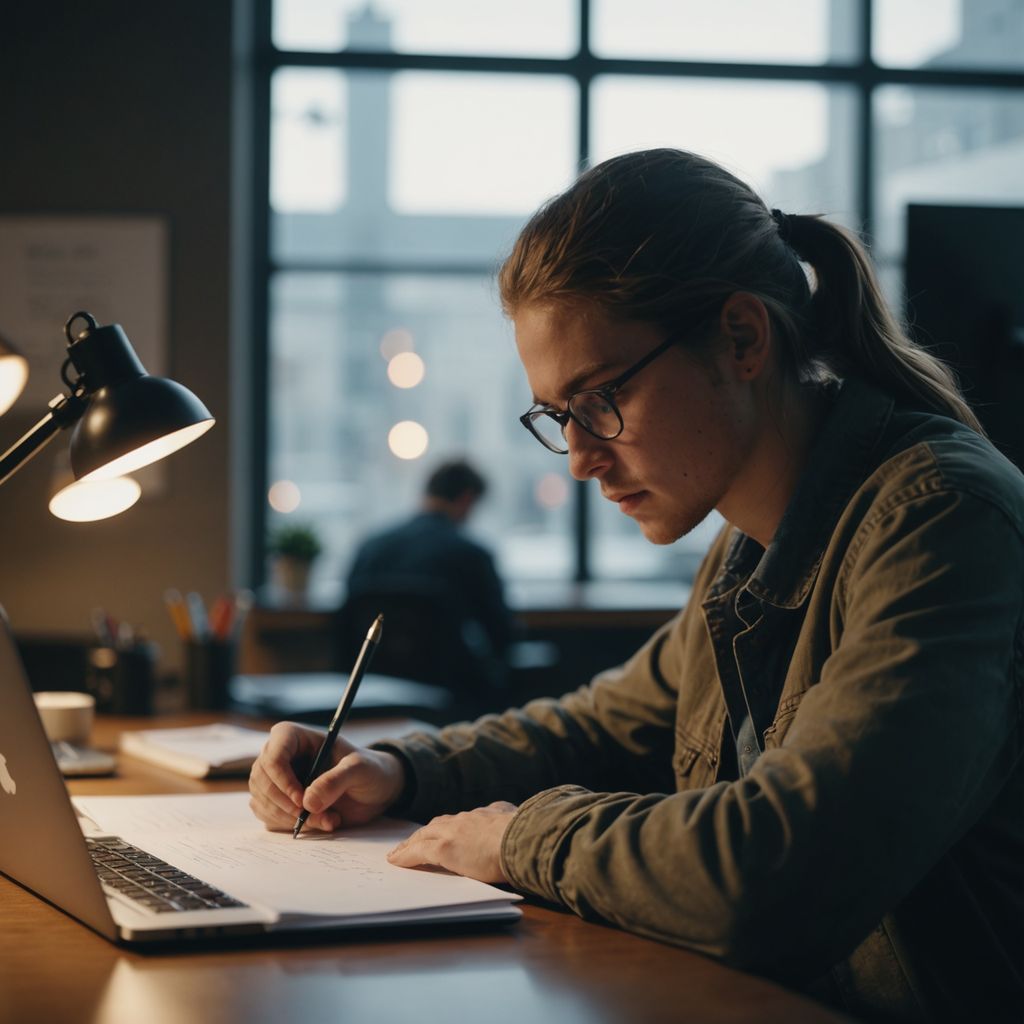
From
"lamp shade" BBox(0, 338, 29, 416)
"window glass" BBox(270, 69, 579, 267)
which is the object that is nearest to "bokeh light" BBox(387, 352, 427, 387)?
"window glass" BBox(270, 69, 579, 267)

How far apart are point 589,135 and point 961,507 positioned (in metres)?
4.39

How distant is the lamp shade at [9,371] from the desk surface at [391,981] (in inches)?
30.2

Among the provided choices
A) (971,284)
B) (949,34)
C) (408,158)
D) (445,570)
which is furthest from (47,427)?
(949,34)

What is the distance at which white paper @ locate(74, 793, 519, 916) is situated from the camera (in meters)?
0.95

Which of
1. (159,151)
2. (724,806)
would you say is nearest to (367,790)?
(724,806)

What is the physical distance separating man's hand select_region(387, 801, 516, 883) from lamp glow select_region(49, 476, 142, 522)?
0.67 m

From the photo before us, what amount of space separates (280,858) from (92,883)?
236 millimetres

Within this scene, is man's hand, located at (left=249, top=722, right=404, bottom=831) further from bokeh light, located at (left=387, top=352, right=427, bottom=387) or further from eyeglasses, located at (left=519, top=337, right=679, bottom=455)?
bokeh light, located at (left=387, top=352, right=427, bottom=387)

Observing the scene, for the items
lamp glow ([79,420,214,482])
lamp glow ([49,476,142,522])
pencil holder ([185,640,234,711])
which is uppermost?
lamp glow ([79,420,214,482])

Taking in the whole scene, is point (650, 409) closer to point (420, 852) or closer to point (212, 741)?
point (420, 852)

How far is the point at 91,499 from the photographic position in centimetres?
159

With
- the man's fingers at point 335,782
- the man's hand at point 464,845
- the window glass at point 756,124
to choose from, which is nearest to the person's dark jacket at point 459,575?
the window glass at point 756,124

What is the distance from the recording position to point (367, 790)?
4.13 ft

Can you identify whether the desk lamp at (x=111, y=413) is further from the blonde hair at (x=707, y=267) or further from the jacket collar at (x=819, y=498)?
the jacket collar at (x=819, y=498)
